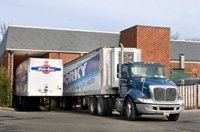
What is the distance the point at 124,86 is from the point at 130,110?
152 centimetres

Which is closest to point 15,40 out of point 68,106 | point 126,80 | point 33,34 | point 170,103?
point 33,34

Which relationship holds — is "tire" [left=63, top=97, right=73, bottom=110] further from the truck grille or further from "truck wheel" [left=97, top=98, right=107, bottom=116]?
the truck grille

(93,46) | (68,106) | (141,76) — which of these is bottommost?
(68,106)

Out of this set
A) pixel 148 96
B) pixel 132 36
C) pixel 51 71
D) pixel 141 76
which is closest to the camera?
pixel 148 96

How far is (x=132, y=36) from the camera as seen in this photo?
34.3 m

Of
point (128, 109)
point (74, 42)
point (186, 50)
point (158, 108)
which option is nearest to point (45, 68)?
point (74, 42)

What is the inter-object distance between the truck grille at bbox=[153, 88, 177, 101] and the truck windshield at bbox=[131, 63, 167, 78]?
1.45m

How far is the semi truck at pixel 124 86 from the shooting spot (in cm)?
1900

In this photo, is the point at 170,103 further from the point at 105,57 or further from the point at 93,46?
the point at 93,46

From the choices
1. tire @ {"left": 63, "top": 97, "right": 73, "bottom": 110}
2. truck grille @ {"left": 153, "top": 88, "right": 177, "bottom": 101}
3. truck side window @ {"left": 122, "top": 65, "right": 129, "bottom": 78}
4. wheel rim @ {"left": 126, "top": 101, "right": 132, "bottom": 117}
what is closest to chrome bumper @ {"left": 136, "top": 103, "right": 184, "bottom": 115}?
truck grille @ {"left": 153, "top": 88, "right": 177, "bottom": 101}

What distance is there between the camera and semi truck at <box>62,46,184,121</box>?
19.0 meters

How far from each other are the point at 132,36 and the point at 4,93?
11210 millimetres

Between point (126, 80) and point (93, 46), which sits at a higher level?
point (93, 46)

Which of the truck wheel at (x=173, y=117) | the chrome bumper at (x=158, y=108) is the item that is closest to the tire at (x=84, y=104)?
the truck wheel at (x=173, y=117)
